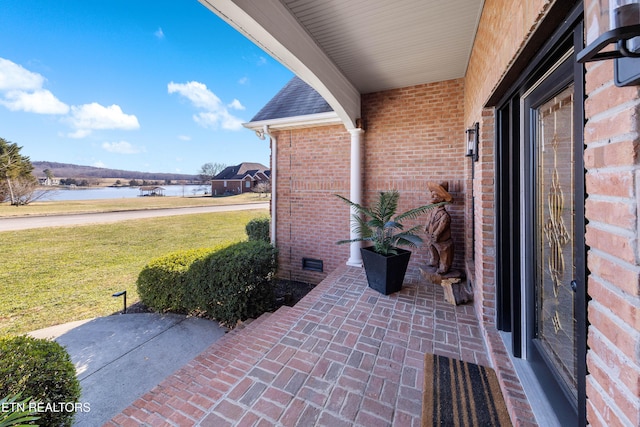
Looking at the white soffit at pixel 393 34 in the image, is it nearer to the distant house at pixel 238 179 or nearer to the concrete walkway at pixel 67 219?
the concrete walkway at pixel 67 219

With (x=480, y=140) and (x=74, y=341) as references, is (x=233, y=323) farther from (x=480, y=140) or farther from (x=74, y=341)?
(x=480, y=140)

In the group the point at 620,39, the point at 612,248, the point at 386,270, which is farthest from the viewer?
the point at 386,270

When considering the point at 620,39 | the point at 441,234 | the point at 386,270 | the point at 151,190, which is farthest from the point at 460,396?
the point at 151,190

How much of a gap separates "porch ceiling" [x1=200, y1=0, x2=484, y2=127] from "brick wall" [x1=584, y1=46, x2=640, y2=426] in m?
2.25

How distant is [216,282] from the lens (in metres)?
4.01

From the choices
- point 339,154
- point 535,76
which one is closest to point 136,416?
point 535,76

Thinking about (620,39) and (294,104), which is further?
(294,104)

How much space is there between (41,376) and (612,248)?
10.5 ft

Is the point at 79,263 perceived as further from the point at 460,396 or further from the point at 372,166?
the point at 460,396

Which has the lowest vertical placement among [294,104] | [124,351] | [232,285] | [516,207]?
[124,351]

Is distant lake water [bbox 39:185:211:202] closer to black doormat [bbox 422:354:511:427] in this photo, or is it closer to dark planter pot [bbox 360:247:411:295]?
dark planter pot [bbox 360:247:411:295]

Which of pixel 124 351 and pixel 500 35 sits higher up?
pixel 500 35

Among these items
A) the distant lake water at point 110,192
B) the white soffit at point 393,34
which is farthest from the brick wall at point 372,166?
the distant lake water at point 110,192

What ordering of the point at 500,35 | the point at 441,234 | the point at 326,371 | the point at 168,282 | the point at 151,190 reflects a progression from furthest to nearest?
the point at 151,190, the point at 168,282, the point at 441,234, the point at 326,371, the point at 500,35
